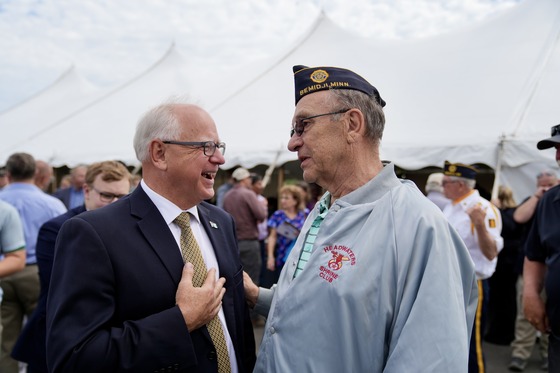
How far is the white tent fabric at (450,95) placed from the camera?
6.43 m

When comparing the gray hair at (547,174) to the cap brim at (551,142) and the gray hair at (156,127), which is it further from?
the gray hair at (156,127)

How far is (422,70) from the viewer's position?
29.4ft

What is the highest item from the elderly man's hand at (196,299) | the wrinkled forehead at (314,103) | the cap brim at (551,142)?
the wrinkled forehead at (314,103)

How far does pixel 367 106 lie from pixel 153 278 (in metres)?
0.94

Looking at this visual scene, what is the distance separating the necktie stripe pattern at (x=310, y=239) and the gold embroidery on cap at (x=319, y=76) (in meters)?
0.48

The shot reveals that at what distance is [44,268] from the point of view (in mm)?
2582

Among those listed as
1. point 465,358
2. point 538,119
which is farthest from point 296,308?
point 538,119

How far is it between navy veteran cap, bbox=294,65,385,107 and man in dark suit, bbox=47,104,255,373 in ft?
1.26

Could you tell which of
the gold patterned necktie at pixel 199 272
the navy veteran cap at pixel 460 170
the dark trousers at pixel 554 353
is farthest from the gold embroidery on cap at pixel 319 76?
the navy veteran cap at pixel 460 170

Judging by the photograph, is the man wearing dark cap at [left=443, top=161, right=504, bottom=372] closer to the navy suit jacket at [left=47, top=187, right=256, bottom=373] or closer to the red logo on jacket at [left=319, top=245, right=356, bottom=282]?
the red logo on jacket at [left=319, top=245, right=356, bottom=282]

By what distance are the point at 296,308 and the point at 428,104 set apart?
7.34 m

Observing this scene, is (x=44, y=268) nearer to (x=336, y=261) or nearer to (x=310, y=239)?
(x=310, y=239)

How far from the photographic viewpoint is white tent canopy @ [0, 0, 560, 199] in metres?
6.53

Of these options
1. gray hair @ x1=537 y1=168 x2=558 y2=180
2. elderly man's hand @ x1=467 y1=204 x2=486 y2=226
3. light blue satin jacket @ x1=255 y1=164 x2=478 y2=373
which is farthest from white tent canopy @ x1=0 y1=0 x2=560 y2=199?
light blue satin jacket @ x1=255 y1=164 x2=478 y2=373
